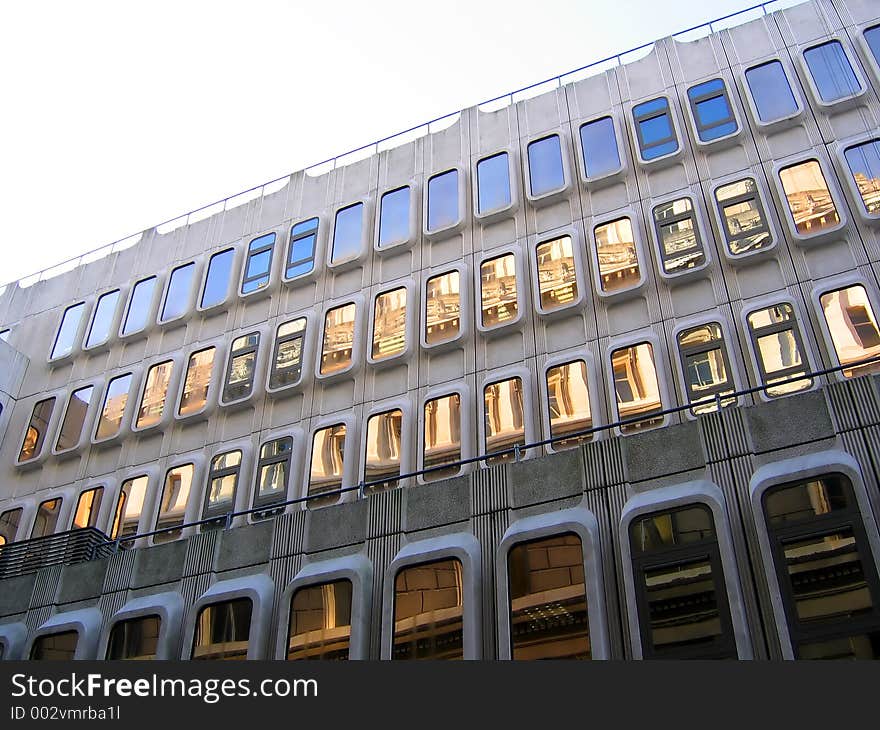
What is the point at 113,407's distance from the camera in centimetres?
2794

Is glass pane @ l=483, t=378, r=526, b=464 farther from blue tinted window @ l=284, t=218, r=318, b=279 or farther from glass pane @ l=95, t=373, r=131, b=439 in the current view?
glass pane @ l=95, t=373, r=131, b=439

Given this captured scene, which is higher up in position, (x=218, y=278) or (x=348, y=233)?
(x=348, y=233)

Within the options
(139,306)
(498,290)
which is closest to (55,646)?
(139,306)

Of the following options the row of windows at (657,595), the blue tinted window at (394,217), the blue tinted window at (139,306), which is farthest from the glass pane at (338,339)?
the row of windows at (657,595)

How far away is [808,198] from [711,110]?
4706mm

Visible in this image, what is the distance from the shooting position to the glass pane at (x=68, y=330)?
102ft

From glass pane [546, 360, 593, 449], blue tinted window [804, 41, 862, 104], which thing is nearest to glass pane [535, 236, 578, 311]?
glass pane [546, 360, 593, 449]

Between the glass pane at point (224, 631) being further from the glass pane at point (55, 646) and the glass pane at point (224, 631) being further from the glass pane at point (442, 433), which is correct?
the glass pane at point (442, 433)

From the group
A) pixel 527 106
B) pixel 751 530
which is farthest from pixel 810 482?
pixel 527 106

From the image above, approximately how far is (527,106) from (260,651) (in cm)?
1912

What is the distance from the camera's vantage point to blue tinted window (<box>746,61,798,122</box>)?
23.3 metres

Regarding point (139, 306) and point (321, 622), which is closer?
point (321, 622)

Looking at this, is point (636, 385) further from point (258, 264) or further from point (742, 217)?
point (258, 264)

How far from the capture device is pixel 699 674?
36.0 feet
